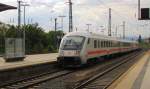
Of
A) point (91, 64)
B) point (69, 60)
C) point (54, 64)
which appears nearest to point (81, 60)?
point (69, 60)

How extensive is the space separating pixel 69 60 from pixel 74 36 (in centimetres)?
223

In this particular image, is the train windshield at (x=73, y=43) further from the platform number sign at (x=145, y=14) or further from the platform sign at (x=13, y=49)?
the platform sign at (x=13, y=49)

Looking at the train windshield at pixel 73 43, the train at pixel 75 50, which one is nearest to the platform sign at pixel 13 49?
the train at pixel 75 50

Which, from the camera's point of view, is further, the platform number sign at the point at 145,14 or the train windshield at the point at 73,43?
the platform number sign at the point at 145,14

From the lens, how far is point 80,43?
28516 millimetres

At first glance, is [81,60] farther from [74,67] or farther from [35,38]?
[35,38]

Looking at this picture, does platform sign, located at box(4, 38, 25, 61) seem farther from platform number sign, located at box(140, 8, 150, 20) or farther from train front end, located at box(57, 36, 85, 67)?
platform number sign, located at box(140, 8, 150, 20)

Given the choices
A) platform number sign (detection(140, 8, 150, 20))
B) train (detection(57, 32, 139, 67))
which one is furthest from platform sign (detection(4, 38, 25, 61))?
platform number sign (detection(140, 8, 150, 20))

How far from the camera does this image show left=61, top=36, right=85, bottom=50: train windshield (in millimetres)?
28289

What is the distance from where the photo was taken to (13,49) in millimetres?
36062

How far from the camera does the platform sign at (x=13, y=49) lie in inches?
1389

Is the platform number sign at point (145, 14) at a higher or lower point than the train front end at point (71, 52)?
higher

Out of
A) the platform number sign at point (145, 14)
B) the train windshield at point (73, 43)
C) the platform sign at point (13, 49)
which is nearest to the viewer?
the train windshield at point (73, 43)

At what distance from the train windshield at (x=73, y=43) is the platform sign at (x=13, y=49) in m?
8.05
